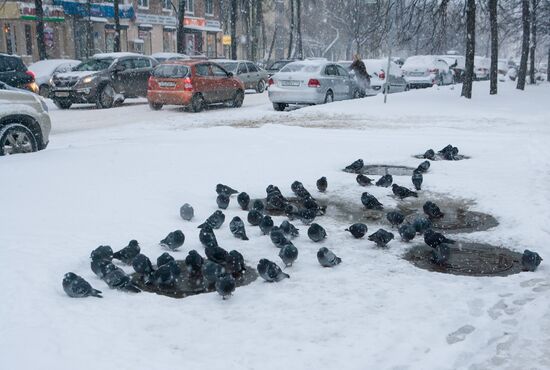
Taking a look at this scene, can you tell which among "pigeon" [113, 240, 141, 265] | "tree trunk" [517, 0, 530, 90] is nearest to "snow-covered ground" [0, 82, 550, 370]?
"pigeon" [113, 240, 141, 265]

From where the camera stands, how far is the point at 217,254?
4762 millimetres

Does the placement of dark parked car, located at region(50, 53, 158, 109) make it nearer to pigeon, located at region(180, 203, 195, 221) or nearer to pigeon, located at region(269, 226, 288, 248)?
pigeon, located at region(180, 203, 195, 221)

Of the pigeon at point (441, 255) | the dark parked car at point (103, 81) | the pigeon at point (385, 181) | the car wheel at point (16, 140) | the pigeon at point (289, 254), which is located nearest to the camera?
the pigeon at point (289, 254)

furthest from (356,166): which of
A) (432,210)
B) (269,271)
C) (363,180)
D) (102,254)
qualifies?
(102,254)

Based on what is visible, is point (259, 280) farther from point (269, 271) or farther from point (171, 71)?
point (171, 71)

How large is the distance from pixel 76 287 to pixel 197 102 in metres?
15.2

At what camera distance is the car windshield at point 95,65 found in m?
20.7

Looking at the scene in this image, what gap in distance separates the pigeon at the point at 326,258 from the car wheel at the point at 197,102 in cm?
1444

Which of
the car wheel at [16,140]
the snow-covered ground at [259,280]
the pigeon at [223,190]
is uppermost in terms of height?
the car wheel at [16,140]

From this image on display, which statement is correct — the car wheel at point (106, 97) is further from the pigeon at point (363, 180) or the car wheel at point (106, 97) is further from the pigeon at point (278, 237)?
the pigeon at point (278, 237)

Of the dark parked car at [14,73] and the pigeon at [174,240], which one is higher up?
the dark parked car at [14,73]

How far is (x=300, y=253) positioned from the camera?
17.0ft

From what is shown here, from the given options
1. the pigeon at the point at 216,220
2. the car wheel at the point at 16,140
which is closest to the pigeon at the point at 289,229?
the pigeon at the point at 216,220

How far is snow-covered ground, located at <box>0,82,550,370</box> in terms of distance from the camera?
11.0 ft
